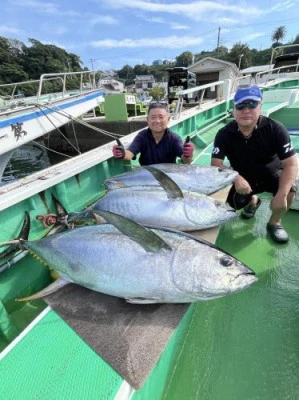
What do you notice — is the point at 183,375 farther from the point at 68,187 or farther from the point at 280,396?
the point at 68,187

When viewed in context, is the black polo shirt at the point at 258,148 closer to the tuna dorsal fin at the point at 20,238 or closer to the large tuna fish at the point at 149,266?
the large tuna fish at the point at 149,266

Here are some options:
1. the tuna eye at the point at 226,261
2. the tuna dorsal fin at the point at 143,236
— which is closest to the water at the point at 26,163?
the tuna dorsal fin at the point at 143,236

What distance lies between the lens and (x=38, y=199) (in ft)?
8.23

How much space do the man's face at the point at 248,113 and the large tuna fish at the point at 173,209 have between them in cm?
115

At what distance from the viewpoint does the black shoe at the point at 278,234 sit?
274 cm

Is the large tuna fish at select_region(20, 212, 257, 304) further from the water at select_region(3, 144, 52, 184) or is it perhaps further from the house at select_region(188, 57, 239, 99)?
the house at select_region(188, 57, 239, 99)

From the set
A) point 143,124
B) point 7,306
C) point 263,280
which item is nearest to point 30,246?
point 7,306

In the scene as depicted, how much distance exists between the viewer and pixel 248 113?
2.38 m

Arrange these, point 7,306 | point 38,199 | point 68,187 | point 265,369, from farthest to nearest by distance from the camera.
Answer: point 68,187 < point 38,199 < point 7,306 < point 265,369

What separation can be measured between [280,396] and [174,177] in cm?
158

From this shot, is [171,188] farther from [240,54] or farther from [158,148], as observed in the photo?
[240,54]

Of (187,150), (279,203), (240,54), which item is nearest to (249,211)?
(279,203)

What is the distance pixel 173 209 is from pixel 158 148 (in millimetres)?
1377

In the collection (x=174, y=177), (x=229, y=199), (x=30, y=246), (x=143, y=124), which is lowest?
(x=143, y=124)
